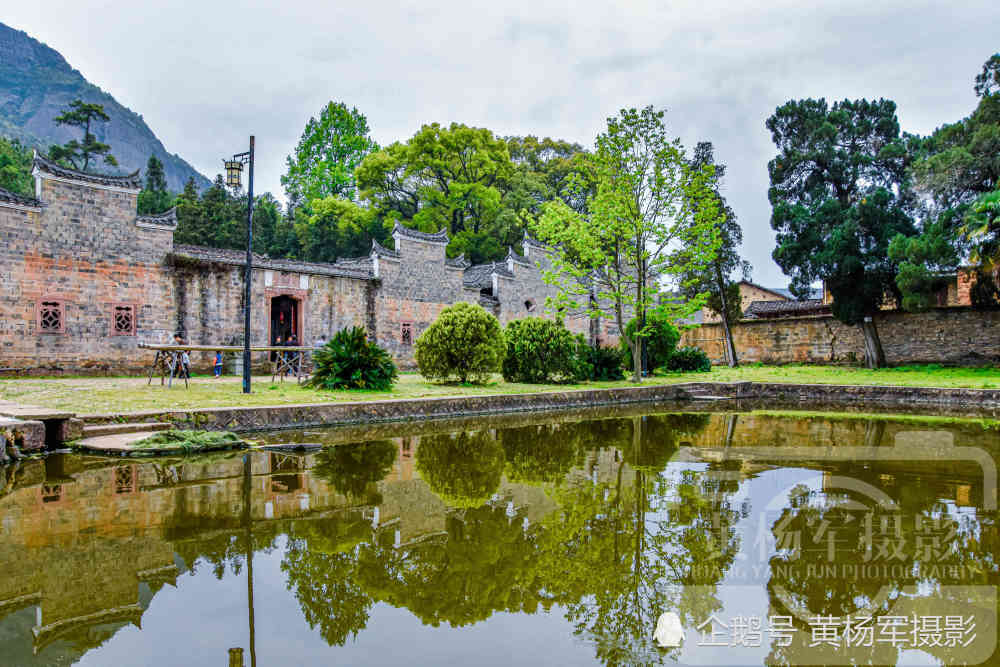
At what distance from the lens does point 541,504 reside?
457cm

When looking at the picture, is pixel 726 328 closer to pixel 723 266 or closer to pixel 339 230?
pixel 723 266

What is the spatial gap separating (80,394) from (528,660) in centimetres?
1021

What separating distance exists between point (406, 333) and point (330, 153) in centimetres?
2091

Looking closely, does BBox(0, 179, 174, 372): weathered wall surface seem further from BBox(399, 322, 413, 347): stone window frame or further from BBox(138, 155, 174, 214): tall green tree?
BBox(138, 155, 174, 214): tall green tree

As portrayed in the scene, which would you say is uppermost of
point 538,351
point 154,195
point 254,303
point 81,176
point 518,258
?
point 154,195

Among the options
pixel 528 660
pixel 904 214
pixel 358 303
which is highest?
pixel 904 214

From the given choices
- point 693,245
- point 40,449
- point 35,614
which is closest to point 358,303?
point 693,245

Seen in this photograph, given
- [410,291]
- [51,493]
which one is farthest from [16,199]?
[51,493]

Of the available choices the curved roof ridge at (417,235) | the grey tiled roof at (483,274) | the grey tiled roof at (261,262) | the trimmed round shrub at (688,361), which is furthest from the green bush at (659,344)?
the grey tiled roof at (261,262)

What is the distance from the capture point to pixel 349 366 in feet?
40.1

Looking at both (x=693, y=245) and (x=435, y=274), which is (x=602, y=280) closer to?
(x=693, y=245)

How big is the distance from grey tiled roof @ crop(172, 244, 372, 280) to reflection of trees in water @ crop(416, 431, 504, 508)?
12076mm

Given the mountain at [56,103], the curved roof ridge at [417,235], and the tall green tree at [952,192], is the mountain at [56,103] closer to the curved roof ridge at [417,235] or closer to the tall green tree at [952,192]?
the curved roof ridge at [417,235]

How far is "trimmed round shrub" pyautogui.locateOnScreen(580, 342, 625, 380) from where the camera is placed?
Result: 17484 mm
